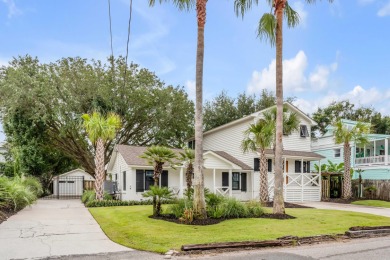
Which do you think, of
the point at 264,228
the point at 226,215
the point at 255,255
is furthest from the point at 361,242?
the point at 226,215

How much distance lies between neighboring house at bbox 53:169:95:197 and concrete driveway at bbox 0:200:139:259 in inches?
919

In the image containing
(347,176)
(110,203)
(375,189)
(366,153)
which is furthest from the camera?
(366,153)

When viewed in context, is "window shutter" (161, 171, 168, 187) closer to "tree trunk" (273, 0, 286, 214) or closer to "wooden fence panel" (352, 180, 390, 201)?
"tree trunk" (273, 0, 286, 214)

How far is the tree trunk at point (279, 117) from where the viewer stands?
45.8ft

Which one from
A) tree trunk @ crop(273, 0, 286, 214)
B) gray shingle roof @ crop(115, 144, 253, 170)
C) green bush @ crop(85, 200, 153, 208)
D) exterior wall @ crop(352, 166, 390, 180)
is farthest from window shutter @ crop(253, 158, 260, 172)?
exterior wall @ crop(352, 166, 390, 180)

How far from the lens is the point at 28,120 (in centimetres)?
3005

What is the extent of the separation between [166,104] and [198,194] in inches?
808

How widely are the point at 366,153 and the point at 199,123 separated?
30466mm

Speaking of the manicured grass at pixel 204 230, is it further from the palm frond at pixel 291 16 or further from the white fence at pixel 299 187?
the white fence at pixel 299 187

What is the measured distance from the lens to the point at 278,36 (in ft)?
47.4

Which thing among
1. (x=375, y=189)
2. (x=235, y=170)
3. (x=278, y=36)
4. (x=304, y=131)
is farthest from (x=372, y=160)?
(x=278, y=36)

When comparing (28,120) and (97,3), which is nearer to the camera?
(97,3)

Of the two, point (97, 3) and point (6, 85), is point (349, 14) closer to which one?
point (97, 3)

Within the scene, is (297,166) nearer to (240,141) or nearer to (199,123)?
(240,141)
